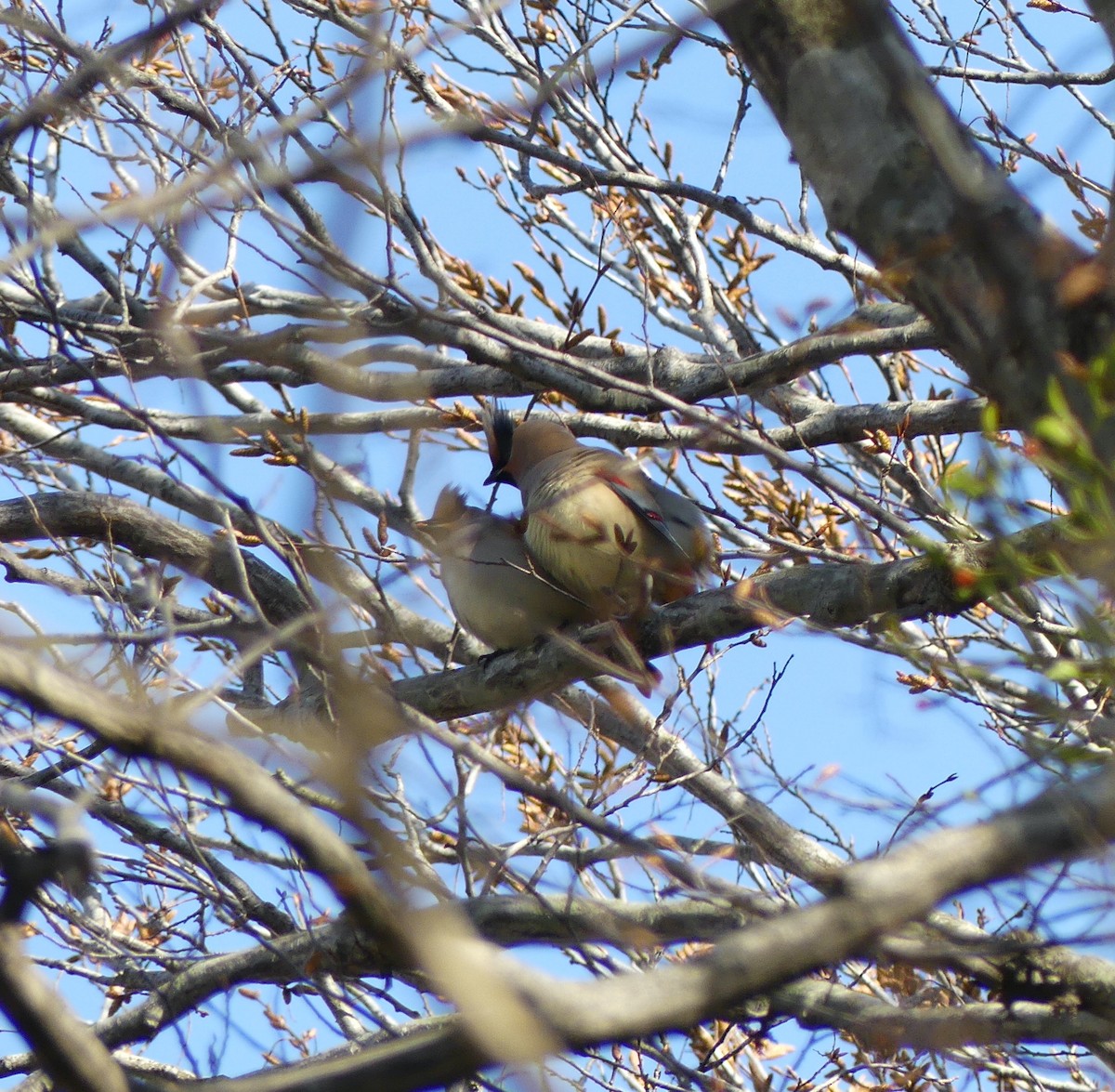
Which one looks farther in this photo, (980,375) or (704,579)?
(704,579)

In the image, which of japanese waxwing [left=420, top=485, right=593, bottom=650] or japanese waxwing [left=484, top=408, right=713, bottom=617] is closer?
japanese waxwing [left=484, top=408, right=713, bottom=617]

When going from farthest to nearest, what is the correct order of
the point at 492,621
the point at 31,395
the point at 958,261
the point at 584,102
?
the point at 584,102 → the point at 31,395 → the point at 492,621 → the point at 958,261

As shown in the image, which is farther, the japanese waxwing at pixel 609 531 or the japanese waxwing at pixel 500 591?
the japanese waxwing at pixel 500 591

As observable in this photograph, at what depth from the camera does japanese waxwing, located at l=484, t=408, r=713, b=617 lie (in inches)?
195

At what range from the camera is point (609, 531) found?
5039mm

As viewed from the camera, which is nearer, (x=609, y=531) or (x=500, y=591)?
(x=609, y=531)

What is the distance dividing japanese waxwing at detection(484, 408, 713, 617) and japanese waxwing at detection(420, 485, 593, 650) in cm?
12

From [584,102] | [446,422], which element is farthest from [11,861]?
[584,102]

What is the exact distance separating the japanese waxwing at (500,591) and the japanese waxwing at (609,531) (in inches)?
4.8

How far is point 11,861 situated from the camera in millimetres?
1495

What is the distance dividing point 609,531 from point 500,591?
561 millimetres

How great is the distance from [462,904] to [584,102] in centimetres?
431

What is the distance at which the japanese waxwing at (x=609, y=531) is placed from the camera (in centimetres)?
496

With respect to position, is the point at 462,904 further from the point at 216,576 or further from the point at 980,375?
the point at 216,576
